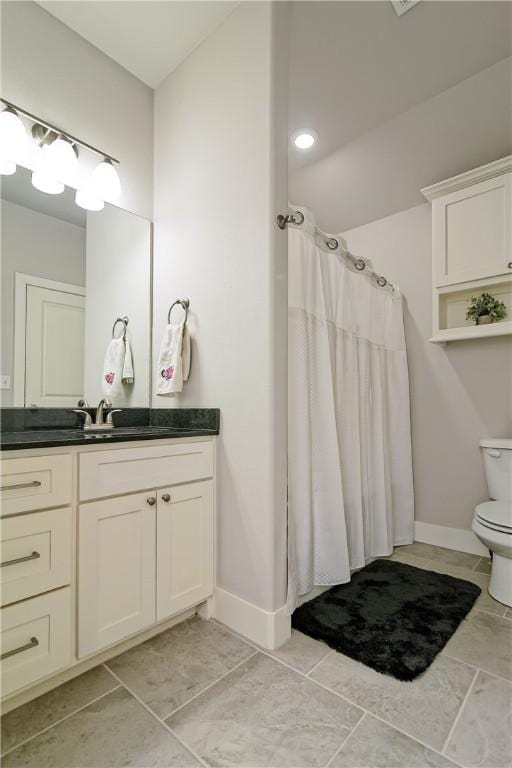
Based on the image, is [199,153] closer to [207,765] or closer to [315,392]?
[315,392]

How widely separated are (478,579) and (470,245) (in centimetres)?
190

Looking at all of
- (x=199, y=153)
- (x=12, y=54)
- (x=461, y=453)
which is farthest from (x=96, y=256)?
(x=461, y=453)

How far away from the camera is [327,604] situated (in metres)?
1.74

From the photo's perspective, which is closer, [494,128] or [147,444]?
[147,444]

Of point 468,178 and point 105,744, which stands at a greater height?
point 468,178

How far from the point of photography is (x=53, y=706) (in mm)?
1165

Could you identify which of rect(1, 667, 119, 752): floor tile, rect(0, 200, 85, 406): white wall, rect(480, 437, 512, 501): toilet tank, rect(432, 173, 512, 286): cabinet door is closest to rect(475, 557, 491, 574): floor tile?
rect(480, 437, 512, 501): toilet tank

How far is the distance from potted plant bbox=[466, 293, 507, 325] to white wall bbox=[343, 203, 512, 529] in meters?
0.15

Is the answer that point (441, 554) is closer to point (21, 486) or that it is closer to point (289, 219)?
point (289, 219)

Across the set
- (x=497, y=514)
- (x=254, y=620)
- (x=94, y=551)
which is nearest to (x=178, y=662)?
(x=254, y=620)

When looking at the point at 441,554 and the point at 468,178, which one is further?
the point at 441,554

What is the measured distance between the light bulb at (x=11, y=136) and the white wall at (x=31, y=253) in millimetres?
185

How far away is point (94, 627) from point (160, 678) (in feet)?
0.93

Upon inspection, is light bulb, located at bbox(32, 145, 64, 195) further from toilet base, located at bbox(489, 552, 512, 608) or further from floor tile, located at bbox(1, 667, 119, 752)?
toilet base, located at bbox(489, 552, 512, 608)
